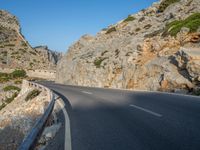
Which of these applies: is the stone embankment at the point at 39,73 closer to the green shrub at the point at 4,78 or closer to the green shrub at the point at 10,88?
the green shrub at the point at 4,78

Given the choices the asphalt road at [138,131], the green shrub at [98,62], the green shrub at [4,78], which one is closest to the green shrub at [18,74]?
the green shrub at [4,78]

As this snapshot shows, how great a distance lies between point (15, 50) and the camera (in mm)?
113188

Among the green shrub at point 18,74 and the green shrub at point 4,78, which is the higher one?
the green shrub at point 18,74

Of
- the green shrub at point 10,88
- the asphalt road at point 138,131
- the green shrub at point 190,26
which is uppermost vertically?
the green shrub at point 190,26

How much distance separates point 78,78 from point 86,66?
3281 millimetres

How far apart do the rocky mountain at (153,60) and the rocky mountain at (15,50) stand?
6099 centimetres

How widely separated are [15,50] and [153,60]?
3767 inches

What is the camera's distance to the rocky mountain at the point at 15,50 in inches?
4072

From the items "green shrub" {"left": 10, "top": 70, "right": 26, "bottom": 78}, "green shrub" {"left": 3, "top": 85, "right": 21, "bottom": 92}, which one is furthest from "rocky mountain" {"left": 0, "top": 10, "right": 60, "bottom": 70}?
"green shrub" {"left": 3, "top": 85, "right": 21, "bottom": 92}

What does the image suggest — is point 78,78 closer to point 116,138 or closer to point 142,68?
point 142,68

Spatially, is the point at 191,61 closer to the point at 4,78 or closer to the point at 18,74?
the point at 4,78

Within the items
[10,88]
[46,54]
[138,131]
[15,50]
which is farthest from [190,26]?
[46,54]

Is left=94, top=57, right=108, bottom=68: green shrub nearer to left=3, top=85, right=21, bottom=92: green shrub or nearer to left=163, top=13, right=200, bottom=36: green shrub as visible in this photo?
left=163, top=13, right=200, bottom=36: green shrub

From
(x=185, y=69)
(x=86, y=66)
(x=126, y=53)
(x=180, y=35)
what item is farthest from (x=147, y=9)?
(x=185, y=69)
